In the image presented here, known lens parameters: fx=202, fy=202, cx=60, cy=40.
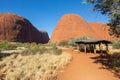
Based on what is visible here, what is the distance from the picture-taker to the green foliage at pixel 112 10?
1416 centimetres

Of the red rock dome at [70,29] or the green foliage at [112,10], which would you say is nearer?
the green foliage at [112,10]

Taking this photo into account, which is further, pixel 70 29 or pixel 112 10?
pixel 70 29

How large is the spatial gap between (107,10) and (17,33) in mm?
79014

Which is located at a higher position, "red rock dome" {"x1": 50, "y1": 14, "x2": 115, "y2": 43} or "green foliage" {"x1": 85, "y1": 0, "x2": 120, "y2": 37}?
"red rock dome" {"x1": 50, "y1": 14, "x2": 115, "y2": 43}

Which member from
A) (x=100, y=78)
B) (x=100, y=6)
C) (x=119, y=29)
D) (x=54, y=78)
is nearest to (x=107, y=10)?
(x=100, y=6)

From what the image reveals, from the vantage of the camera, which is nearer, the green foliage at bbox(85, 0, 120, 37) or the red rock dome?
the green foliage at bbox(85, 0, 120, 37)

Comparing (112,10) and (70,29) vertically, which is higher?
(70,29)

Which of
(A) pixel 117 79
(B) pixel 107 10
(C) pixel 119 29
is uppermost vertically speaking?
(B) pixel 107 10

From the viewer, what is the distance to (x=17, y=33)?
91.9 m

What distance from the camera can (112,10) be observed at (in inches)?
589

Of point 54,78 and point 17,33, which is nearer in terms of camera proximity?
point 54,78

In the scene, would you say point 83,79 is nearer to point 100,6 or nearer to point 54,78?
point 54,78

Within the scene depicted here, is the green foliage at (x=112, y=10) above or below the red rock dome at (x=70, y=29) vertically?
below

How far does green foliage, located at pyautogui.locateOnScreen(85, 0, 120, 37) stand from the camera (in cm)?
1416
